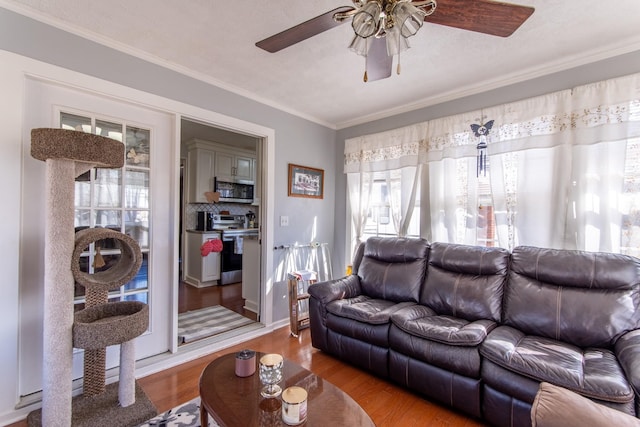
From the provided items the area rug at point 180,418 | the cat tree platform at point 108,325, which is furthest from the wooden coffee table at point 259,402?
the cat tree platform at point 108,325

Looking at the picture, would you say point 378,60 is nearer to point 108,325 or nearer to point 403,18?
point 403,18

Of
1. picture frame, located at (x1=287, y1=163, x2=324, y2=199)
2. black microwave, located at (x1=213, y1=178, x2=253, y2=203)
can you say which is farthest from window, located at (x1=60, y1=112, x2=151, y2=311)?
black microwave, located at (x1=213, y1=178, x2=253, y2=203)

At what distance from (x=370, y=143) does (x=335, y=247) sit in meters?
1.43

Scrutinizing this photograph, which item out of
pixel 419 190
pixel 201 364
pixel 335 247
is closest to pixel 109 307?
pixel 201 364

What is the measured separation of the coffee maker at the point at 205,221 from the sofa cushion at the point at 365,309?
3.09 m

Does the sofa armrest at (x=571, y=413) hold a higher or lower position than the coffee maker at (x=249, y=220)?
lower

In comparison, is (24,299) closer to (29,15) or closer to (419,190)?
(29,15)

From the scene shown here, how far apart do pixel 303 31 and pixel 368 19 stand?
42 cm

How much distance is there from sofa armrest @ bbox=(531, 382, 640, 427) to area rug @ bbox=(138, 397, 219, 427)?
1651mm

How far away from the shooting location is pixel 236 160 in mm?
5414

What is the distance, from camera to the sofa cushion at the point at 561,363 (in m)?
1.36

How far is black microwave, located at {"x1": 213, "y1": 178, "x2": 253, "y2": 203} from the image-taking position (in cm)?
513

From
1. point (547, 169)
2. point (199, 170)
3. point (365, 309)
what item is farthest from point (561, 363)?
point (199, 170)

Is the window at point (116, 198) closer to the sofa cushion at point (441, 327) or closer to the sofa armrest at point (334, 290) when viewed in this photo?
the sofa armrest at point (334, 290)
